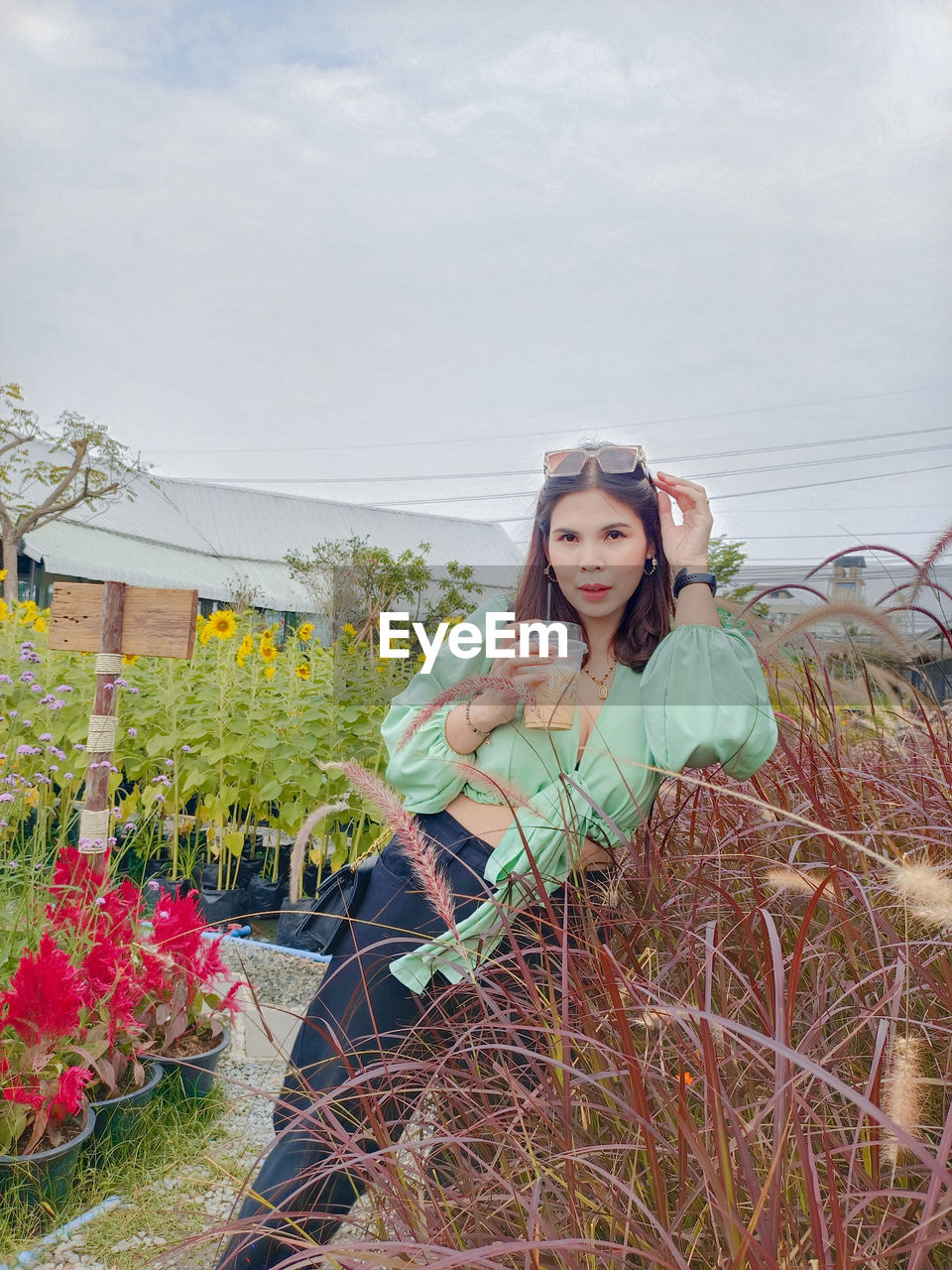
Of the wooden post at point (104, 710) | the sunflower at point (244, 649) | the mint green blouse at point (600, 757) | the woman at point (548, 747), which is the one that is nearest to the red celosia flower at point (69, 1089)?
the woman at point (548, 747)

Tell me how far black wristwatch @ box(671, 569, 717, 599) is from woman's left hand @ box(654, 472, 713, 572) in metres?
0.01

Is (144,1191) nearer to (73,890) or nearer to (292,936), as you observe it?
(73,890)

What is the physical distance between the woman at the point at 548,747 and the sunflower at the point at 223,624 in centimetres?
337

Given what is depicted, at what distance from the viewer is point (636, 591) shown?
1727 mm

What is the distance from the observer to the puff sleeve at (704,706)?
4.70 ft

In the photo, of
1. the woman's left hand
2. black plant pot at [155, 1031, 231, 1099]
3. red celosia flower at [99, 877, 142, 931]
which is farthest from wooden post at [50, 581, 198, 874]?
the woman's left hand

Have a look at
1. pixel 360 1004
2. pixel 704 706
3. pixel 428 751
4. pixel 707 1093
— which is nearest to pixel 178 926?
pixel 360 1004

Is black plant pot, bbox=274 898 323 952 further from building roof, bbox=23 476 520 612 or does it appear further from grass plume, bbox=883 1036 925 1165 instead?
building roof, bbox=23 476 520 612

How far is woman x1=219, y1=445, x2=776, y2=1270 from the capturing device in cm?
140

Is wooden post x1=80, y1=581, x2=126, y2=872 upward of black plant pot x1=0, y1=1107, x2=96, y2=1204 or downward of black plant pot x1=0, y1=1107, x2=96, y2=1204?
upward

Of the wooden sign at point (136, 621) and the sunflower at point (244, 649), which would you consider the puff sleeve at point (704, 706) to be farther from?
the sunflower at point (244, 649)

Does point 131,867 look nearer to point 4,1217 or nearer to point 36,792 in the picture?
point 36,792

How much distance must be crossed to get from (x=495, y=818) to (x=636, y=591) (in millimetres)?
487

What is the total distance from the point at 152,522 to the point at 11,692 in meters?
24.1
